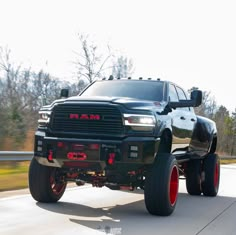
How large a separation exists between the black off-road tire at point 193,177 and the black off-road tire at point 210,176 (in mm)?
119

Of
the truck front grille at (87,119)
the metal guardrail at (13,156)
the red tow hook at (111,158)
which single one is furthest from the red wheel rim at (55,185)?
the metal guardrail at (13,156)

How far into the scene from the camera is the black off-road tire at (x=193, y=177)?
1126 centimetres

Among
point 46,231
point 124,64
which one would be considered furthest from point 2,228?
point 124,64

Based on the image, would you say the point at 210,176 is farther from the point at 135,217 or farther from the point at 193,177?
the point at 135,217

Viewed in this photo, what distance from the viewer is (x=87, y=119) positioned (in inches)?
299

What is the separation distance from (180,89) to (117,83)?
5.40 ft

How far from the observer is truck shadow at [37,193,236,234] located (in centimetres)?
683

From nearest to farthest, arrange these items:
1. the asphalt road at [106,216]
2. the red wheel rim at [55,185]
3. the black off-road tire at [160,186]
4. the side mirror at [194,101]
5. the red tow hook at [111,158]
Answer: the asphalt road at [106,216] → the red tow hook at [111,158] → the black off-road tire at [160,186] → the red wheel rim at [55,185] → the side mirror at [194,101]

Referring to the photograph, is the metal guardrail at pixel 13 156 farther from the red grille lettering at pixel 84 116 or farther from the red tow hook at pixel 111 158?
the red tow hook at pixel 111 158

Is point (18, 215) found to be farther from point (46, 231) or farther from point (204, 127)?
point (204, 127)

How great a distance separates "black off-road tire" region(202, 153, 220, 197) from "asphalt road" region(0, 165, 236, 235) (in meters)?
0.66

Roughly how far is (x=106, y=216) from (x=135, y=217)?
431mm

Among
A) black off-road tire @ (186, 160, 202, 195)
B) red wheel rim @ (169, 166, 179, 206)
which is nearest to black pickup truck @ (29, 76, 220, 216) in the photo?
red wheel rim @ (169, 166, 179, 206)

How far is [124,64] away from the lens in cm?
4850
